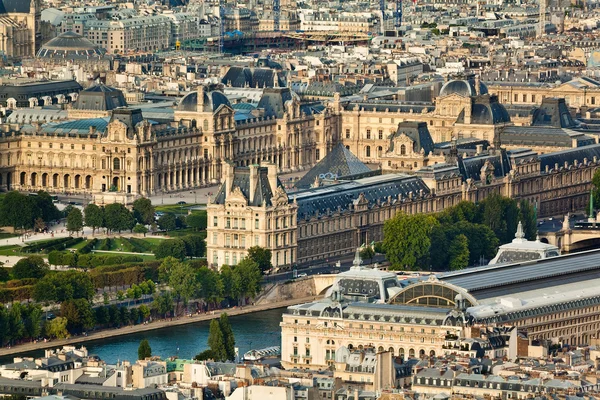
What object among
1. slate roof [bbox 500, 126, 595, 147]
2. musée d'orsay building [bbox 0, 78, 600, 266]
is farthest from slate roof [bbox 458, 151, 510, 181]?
slate roof [bbox 500, 126, 595, 147]

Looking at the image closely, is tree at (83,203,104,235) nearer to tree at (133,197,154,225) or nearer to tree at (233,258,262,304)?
tree at (133,197,154,225)

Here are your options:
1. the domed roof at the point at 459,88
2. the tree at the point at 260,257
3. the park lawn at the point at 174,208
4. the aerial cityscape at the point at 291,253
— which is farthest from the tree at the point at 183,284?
the domed roof at the point at 459,88

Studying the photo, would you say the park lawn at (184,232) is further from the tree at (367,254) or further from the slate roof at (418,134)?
the slate roof at (418,134)

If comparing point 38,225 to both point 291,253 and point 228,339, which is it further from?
point 228,339

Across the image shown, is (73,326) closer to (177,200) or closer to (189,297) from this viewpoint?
(189,297)

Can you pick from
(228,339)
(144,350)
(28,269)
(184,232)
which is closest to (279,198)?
(184,232)

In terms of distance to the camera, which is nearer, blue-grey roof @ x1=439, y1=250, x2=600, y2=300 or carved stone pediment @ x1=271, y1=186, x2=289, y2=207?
blue-grey roof @ x1=439, y1=250, x2=600, y2=300
